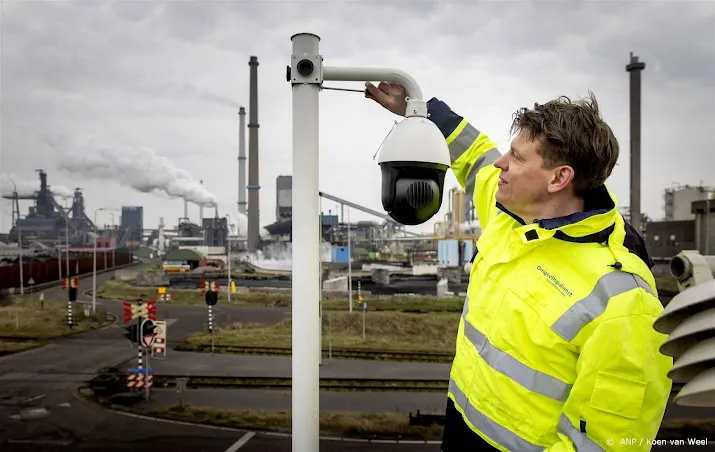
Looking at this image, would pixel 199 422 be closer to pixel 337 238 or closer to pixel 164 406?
pixel 164 406

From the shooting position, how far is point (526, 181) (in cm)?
127

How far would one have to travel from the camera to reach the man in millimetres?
1082

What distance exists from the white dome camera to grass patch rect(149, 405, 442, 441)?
220 inches

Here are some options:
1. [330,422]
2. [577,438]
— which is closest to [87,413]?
[330,422]

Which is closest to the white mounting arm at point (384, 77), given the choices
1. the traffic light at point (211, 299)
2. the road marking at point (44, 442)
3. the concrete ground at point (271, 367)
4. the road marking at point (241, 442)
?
the road marking at point (241, 442)

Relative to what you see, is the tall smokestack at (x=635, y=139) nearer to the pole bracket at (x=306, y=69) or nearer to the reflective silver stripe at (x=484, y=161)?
the reflective silver stripe at (x=484, y=161)

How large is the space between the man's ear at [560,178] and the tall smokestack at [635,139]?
31.6 meters

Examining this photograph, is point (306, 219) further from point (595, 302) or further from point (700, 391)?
point (700, 391)

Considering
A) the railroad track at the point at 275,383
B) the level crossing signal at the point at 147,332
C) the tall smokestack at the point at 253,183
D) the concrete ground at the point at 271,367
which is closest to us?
the level crossing signal at the point at 147,332

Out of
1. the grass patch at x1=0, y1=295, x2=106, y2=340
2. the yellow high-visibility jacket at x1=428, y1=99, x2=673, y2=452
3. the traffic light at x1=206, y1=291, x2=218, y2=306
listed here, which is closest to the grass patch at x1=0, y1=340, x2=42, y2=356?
the grass patch at x1=0, y1=295, x2=106, y2=340

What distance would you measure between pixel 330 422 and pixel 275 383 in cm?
213

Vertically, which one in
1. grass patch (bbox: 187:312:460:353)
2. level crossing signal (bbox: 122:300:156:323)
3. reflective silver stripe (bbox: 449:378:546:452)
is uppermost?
reflective silver stripe (bbox: 449:378:546:452)

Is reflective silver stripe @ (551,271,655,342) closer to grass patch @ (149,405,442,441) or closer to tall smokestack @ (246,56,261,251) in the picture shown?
grass patch @ (149,405,442,441)

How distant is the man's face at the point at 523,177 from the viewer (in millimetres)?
1251
